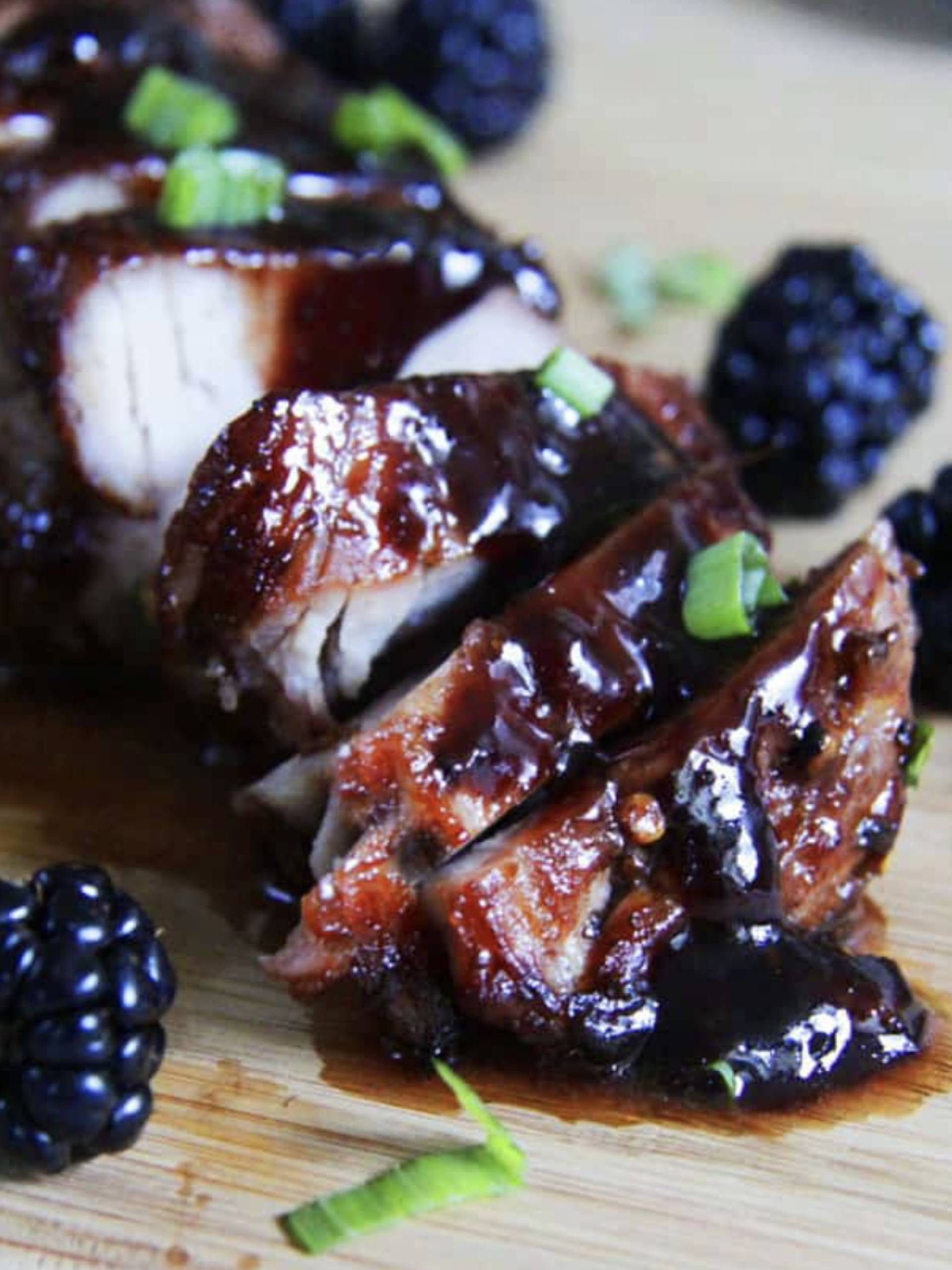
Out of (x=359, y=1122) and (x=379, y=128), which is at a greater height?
(x=379, y=128)

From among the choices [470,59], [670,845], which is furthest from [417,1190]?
[470,59]

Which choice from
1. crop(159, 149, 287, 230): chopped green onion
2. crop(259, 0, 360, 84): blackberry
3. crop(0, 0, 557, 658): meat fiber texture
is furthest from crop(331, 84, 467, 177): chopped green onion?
crop(259, 0, 360, 84): blackberry

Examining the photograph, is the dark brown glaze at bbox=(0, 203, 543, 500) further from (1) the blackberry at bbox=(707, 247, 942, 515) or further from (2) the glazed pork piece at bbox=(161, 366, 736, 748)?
(1) the blackberry at bbox=(707, 247, 942, 515)

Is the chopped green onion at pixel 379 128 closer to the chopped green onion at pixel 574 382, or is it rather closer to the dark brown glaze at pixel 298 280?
the dark brown glaze at pixel 298 280

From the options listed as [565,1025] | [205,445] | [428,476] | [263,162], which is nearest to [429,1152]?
[565,1025]

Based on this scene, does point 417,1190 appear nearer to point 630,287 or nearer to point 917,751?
point 917,751

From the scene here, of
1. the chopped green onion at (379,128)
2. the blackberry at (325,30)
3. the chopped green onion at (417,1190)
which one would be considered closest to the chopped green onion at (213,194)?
the chopped green onion at (379,128)

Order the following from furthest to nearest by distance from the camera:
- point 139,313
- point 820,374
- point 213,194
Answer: point 820,374, point 213,194, point 139,313
